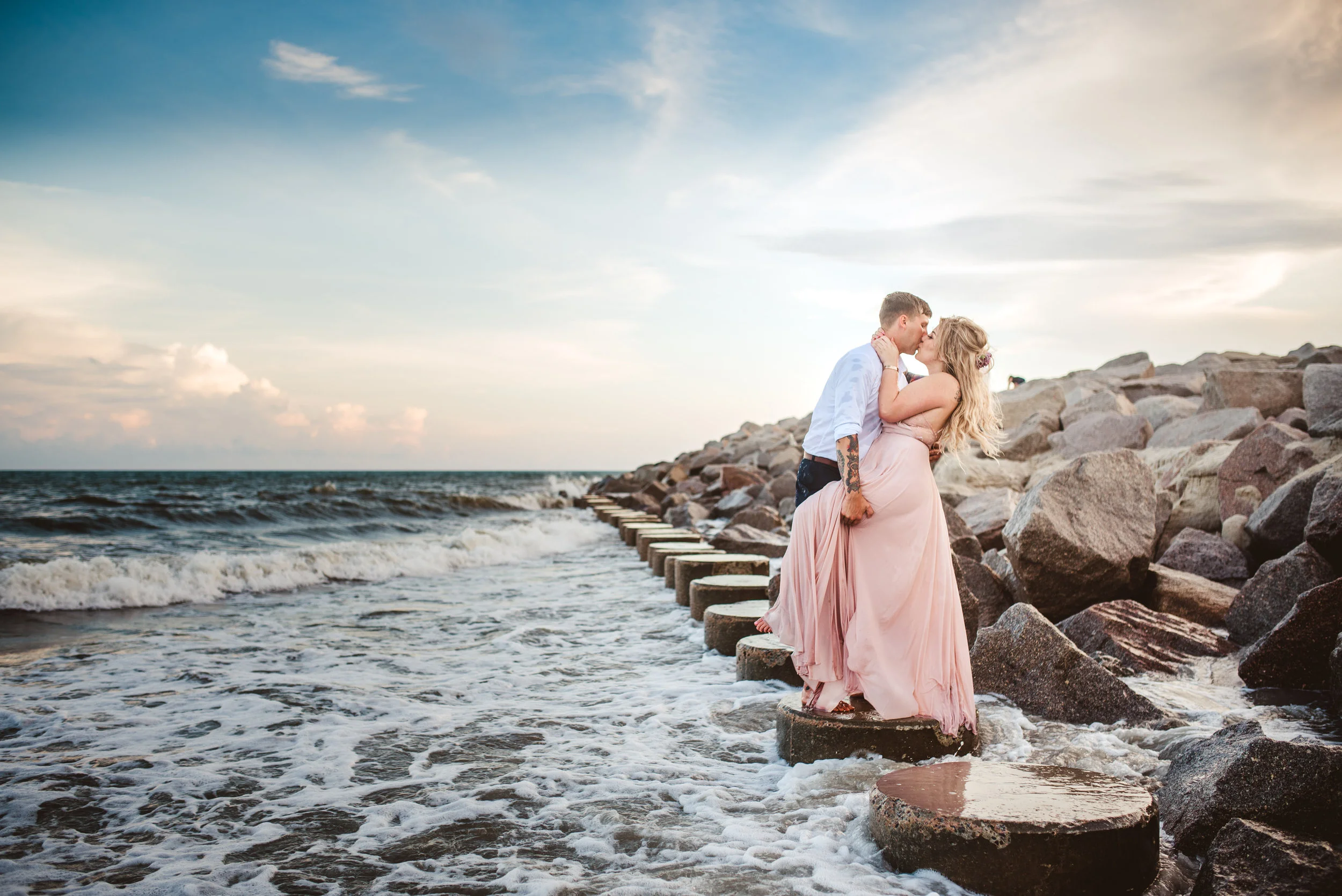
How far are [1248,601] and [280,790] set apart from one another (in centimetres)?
625

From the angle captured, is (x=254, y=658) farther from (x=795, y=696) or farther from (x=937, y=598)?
(x=937, y=598)

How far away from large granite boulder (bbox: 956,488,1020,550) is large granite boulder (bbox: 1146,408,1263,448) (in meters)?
Answer: 2.84

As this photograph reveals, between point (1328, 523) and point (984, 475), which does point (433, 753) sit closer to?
point (1328, 523)

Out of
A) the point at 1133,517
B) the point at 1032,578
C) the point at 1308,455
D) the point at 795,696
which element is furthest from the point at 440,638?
the point at 1308,455

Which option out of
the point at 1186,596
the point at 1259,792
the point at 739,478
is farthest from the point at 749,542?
the point at 739,478

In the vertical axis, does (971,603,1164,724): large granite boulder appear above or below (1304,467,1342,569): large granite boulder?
below

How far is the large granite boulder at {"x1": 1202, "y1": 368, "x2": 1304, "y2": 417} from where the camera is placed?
12320 millimetres

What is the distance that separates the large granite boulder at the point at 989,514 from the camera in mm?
8742

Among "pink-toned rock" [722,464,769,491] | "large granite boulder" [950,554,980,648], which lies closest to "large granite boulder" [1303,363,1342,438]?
"large granite boulder" [950,554,980,648]

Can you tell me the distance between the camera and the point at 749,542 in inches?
445

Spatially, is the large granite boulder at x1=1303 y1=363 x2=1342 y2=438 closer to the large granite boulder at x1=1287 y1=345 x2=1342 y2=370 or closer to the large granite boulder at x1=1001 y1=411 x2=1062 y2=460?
the large granite boulder at x1=1001 y1=411 x2=1062 y2=460

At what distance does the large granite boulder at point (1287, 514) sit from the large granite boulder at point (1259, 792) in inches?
169

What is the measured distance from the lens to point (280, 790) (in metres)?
4.00

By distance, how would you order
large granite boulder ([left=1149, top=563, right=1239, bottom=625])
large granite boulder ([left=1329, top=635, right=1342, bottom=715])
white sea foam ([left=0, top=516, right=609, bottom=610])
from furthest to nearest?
white sea foam ([left=0, top=516, right=609, bottom=610]), large granite boulder ([left=1149, top=563, right=1239, bottom=625]), large granite boulder ([left=1329, top=635, right=1342, bottom=715])
